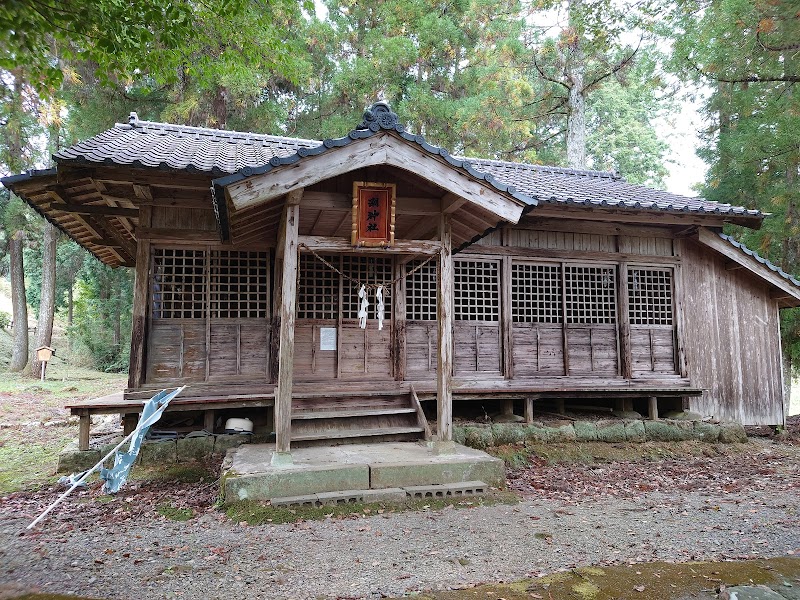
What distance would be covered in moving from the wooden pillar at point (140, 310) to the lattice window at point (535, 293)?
656cm

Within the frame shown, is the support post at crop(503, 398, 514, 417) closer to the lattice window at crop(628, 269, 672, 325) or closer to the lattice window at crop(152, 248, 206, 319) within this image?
the lattice window at crop(628, 269, 672, 325)

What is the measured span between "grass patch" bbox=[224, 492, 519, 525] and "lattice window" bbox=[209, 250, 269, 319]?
3755 millimetres

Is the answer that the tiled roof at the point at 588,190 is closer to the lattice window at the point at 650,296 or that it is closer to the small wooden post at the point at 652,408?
the lattice window at the point at 650,296

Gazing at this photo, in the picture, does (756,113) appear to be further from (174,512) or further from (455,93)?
(174,512)

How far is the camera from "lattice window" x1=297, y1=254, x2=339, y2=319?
29.8 ft

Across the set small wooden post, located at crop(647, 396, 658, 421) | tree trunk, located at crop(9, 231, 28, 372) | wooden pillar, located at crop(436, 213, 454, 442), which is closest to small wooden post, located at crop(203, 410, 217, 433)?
wooden pillar, located at crop(436, 213, 454, 442)

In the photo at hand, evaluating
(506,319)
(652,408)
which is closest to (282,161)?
(506,319)

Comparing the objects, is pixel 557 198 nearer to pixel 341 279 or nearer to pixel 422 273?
pixel 422 273

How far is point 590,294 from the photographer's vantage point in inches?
412

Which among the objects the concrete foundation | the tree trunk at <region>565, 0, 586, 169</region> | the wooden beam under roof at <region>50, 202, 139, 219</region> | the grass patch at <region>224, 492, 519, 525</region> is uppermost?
the tree trunk at <region>565, 0, 586, 169</region>

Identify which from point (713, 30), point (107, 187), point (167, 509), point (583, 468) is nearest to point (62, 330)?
point (107, 187)

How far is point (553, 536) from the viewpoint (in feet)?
17.4

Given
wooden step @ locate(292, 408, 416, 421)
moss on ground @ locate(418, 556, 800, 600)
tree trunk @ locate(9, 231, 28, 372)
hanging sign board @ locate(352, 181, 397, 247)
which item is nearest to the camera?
moss on ground @ locate(418, 556, 800, 600)

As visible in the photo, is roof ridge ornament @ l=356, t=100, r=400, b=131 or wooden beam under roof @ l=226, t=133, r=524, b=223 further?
roof ridge ornament @ l=356, t=100, r=400, b=131
